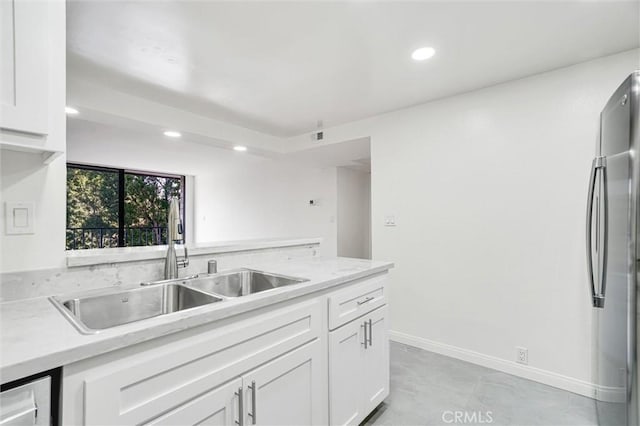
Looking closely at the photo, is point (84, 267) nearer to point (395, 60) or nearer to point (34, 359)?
point (34, 359)

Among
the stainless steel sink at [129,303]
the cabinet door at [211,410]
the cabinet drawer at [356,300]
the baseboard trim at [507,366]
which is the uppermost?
the stainless steel sink at [129,303]

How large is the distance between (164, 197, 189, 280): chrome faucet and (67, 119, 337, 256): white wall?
2.86 meters

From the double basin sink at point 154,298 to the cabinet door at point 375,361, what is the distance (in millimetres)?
617

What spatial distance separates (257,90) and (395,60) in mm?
1236

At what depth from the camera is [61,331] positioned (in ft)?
2.80

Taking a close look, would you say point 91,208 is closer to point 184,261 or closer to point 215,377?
point 184,261

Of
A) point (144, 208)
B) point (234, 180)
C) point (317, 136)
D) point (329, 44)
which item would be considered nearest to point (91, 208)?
point (144, 208)

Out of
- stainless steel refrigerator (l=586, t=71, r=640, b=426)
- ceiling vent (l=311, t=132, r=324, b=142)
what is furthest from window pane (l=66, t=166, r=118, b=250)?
stainless steel refrigerator (l=586, t=71, r=640, b=426)

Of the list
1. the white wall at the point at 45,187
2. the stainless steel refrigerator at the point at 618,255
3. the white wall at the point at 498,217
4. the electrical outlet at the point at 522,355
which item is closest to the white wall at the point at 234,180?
the white wall at the point at 498,217

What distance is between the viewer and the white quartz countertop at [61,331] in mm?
693

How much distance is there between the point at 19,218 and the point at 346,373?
161cm

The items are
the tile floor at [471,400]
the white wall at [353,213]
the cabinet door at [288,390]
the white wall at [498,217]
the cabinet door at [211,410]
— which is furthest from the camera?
the white wall at [353,213]

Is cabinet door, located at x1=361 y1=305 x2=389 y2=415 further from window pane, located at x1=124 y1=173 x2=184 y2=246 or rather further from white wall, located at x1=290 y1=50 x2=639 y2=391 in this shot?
window pane, located at x1=124 y1=173 x2=184 y2=246

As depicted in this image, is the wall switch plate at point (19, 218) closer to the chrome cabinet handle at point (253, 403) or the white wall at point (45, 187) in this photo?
the white wall at point (45, 187)
